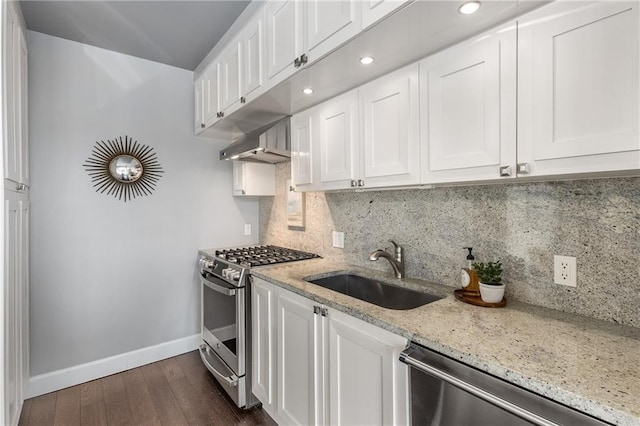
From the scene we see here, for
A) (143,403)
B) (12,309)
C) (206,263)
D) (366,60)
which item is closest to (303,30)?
(366,60)

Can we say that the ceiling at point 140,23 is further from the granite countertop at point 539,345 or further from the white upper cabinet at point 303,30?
the granite countertop at point 539,345

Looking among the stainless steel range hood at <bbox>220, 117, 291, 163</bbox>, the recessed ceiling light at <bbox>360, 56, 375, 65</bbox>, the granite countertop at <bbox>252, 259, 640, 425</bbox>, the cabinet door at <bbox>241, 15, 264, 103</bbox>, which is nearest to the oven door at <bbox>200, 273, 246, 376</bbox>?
the granite countertop at <bbox>252, 259, 640, 425</bbox>

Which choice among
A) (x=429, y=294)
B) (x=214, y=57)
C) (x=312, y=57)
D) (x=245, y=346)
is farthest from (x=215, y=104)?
(x=429, y=294)

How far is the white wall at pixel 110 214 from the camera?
7.76 ft

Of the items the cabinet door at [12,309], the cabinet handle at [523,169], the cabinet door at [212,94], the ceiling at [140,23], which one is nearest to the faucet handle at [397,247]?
the cabinet handle at [523,169]

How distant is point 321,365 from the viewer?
1.52 m

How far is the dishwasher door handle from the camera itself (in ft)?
2.61

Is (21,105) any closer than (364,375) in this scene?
No

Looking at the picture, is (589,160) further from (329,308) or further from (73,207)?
(73,207)

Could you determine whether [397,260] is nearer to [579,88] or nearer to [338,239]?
[338,239]

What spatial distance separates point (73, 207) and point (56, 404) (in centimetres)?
142

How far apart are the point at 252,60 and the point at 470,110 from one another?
143 centimetres

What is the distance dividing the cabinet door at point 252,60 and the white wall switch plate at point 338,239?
110cm

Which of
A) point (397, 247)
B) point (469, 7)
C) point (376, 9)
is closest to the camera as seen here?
point (469, 7)
